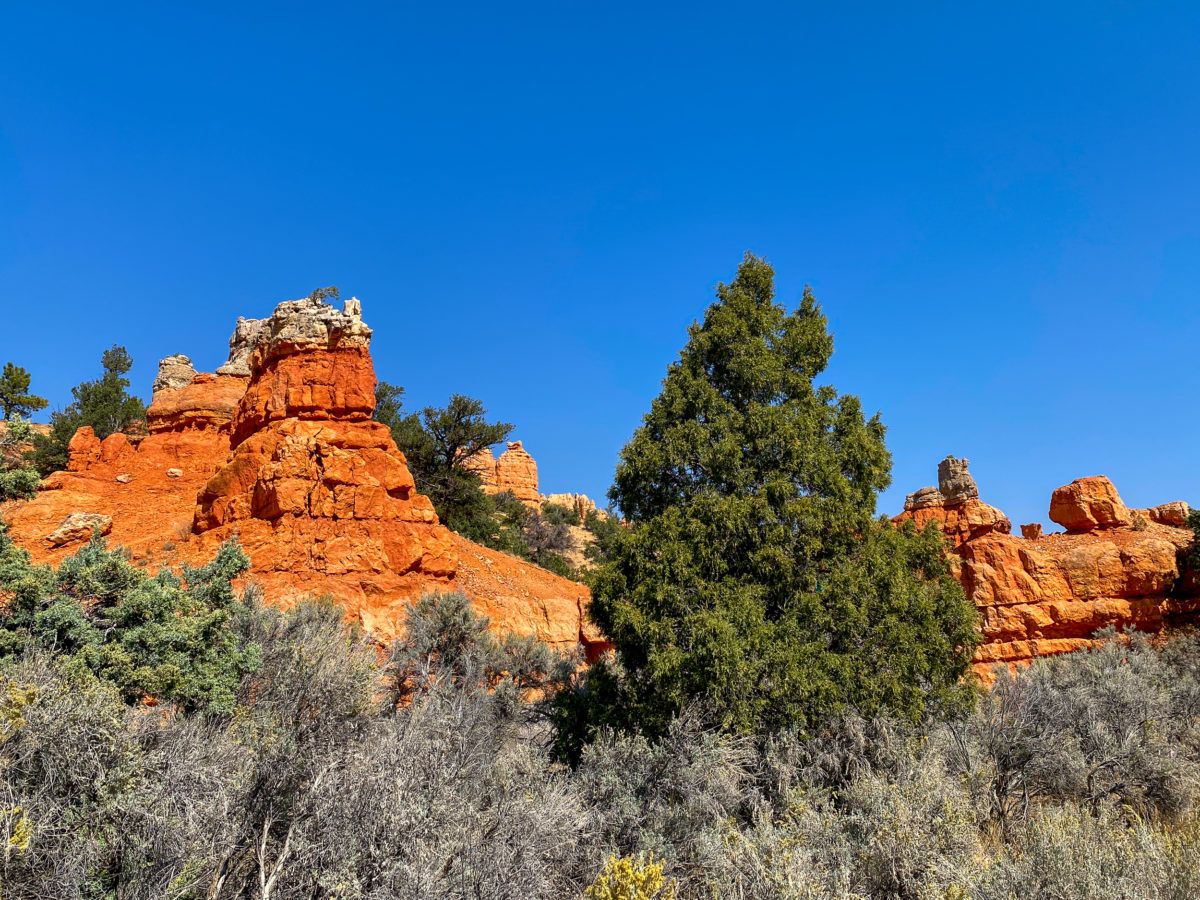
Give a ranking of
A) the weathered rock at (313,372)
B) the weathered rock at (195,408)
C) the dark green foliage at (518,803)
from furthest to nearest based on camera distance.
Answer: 1. the weathered rock at (195,408)
2. the weathered rock at (313,372)
3. the dark green foliage at (518,803)

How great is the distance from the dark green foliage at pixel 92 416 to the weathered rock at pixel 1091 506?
44655mm

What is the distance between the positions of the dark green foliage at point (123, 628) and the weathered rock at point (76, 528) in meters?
12.6

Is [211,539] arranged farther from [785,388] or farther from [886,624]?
[886,624]

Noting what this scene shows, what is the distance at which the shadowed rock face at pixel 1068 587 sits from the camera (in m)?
26.1

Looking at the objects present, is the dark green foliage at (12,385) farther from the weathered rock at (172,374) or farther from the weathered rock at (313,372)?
the weathered rock at (313,372)

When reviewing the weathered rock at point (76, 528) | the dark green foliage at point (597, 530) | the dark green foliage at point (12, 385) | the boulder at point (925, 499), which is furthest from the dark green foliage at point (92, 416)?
the boulder at point (925, 499)

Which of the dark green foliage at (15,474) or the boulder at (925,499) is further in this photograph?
the boulder at (925,499)

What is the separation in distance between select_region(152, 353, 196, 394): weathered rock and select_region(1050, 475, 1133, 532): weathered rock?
129 feet

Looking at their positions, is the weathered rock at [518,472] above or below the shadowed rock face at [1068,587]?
above

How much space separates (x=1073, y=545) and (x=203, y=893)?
1272 inches

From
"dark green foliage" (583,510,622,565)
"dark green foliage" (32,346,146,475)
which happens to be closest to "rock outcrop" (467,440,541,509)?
"dark green foliage" (583,510,622,565)

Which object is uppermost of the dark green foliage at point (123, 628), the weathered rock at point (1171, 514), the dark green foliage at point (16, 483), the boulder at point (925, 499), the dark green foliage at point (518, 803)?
the boulder at point (925, 499)

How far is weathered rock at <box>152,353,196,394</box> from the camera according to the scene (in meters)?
30.0

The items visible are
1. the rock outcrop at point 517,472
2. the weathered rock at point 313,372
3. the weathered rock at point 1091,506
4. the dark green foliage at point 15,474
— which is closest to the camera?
the dark green foliage at point 15,474
